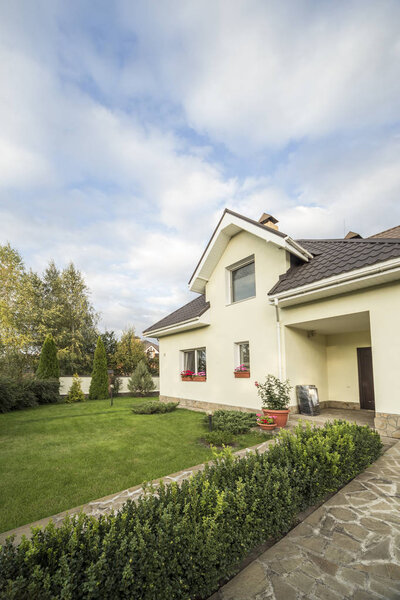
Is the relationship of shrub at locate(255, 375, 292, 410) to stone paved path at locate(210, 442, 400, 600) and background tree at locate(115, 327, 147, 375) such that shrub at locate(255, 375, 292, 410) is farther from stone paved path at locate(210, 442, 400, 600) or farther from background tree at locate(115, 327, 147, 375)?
background tree at locate(115, 327, 147, 375)

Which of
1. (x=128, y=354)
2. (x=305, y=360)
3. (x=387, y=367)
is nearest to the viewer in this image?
(x=387, y=367)

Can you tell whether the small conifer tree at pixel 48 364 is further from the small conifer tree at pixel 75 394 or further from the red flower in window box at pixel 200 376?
the red flower in window box at pixel 200 376

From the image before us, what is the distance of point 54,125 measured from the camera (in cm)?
903

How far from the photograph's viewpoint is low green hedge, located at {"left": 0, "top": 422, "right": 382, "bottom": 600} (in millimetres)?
1639

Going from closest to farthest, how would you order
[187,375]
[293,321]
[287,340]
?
[293,321] < [287,340] < [187,375]

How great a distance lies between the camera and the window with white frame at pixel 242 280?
9.79 m

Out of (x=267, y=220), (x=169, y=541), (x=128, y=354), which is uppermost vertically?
(x=267, y=220)

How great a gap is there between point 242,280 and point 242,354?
2.68 m

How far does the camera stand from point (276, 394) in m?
7.63

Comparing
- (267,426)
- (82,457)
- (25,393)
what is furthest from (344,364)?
(25,393)

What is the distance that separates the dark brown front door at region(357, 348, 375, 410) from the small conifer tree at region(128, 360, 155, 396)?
12.4 metres

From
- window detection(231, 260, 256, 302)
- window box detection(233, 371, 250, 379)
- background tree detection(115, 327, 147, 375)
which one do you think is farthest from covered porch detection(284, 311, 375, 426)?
background tree detection(115, 327, 147, 375)

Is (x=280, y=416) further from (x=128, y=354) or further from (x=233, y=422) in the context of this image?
(x=128, y=354)

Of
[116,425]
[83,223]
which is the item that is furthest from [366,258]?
[83,223]
